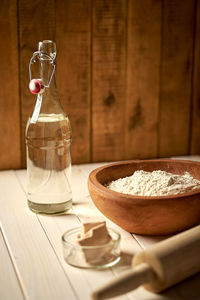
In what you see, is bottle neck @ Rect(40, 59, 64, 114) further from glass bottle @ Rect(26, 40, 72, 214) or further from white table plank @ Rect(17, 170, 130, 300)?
white table plank @ Rect(17, 170, 130, 300)

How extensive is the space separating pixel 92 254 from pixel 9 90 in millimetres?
691

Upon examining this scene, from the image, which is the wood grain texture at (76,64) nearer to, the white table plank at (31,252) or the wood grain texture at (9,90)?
the wood grain texture at (9,90)

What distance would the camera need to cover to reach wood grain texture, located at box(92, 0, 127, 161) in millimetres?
1371

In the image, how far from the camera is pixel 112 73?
1419 mm

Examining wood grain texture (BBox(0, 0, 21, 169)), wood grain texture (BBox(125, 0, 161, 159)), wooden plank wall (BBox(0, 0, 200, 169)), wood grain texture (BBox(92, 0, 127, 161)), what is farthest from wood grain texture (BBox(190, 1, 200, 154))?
wood grain texture (BBox(0, 0, 21, 169))

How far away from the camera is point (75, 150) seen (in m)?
1.46

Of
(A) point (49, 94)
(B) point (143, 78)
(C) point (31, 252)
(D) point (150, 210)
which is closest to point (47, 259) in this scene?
(C) point (31, 252)

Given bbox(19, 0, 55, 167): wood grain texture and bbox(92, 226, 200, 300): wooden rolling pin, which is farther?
bbox(19, 0, 55, 167): wood grain texture

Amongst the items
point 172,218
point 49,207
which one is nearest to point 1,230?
point 49,207

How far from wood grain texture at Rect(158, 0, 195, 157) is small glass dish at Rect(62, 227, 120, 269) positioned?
75 cm

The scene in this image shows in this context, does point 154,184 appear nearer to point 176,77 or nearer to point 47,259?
point 47,259

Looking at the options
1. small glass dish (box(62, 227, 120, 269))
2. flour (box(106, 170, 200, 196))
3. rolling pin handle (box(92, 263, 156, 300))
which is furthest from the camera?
flour (box(106, 170, 200, 196))

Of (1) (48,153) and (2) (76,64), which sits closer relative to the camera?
(1) (48,153)

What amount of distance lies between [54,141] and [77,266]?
32cm
